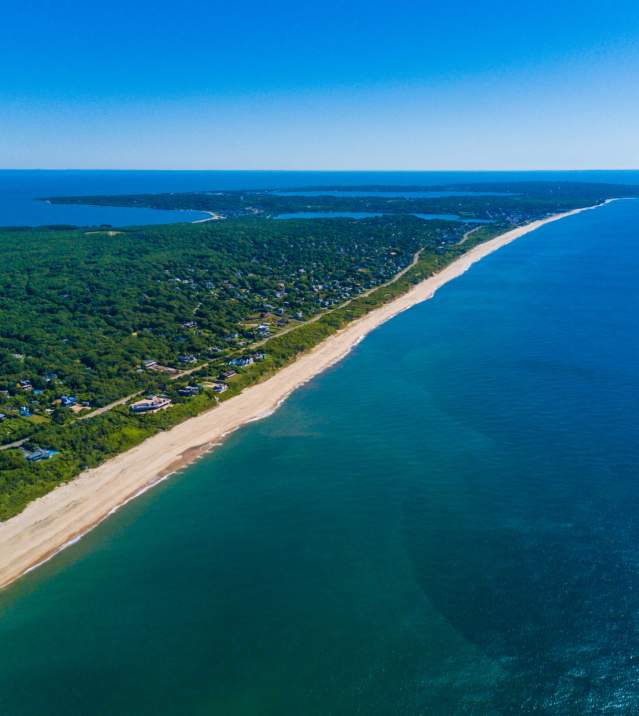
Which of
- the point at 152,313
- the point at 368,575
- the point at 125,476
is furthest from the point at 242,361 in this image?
the point at 368,575

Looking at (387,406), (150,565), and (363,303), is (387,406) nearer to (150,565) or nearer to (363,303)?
(150,565)

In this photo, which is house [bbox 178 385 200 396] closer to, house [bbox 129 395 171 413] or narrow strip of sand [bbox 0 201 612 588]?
house [bbox 129 395 171 413]

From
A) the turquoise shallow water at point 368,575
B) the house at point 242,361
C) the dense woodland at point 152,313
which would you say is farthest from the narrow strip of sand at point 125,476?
the house at point 242,361

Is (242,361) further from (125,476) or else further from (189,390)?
(125,476)

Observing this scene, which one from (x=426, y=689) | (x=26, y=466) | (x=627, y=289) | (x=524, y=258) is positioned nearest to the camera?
(x=426, y=689)

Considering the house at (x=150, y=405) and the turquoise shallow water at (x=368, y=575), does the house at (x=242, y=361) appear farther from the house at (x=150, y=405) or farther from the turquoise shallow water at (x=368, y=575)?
the house at (x=150, y=405)

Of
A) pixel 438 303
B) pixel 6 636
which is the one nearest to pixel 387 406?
pixel 6 636

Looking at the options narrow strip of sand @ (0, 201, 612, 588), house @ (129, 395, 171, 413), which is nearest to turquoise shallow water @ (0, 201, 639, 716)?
narrow strip of sand @ (0, 201, 612, 588)

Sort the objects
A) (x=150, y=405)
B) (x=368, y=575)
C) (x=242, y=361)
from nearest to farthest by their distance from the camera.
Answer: (x=368, y=575), (x=150, y=405), (x=242, y=361)
